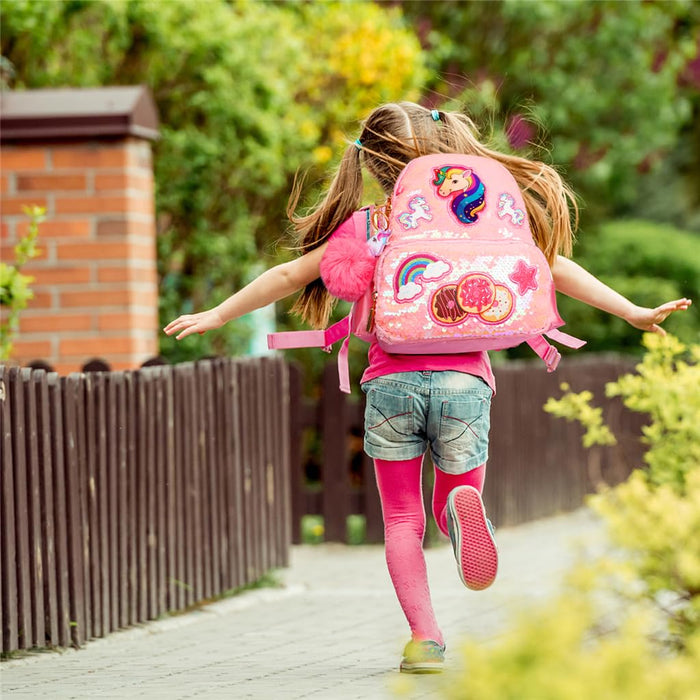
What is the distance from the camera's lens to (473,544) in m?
4.33

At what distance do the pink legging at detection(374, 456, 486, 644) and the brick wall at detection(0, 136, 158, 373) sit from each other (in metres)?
3.13

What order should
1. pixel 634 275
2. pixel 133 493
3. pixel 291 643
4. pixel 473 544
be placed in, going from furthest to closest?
pixel 634 275
pixel 133 493
pixel 291 643
pixel 473 544

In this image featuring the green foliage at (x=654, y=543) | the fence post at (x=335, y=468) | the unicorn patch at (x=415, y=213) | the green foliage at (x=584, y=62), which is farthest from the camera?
the green foliage at (x=584, y=62)

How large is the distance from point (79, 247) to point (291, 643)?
9.41 ft

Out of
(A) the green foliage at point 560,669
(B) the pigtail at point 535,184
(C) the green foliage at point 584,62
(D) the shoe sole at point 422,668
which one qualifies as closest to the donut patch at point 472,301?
(B) the pigtail at point 535,184

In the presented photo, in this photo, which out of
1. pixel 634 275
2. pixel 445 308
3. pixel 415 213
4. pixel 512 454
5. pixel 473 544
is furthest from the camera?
pixel 634 275

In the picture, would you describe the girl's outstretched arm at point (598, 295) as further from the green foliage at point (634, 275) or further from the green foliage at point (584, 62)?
the green foliage at point (634, 275)

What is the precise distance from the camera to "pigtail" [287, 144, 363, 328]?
4777 mm

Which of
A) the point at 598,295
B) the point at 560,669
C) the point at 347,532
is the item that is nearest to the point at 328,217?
the point at 598,295

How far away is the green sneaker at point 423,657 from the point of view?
4402mm

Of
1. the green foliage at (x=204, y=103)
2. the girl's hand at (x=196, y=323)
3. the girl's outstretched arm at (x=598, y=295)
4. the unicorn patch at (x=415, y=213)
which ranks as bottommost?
the girl's hand at (x=196, y=323)

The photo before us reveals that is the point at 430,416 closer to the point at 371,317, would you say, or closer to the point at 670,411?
the point at 371,317

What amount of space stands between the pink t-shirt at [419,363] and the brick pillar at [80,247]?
3008 millimetres

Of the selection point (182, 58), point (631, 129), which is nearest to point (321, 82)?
point (182, 58)
